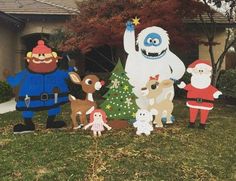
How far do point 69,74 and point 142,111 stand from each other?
1758 mm

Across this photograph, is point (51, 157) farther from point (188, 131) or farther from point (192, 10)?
point (192, 10)

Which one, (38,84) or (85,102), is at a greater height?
(38,84)

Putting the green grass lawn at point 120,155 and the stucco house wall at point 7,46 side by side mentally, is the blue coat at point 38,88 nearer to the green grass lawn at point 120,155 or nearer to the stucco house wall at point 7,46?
the green grass lawn at point 120,155

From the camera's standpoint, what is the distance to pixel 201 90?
30.5 feet

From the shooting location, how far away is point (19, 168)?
6.67 meters

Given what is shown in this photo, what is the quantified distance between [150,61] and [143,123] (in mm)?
1788

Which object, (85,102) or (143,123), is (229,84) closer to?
(143,123)

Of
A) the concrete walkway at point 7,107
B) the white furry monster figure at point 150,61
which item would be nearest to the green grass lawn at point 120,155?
the white furry monster figure at point 150,61

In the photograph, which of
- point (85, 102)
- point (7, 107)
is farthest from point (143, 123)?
point (7, 107)

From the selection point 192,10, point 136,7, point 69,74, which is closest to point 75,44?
point 136,7

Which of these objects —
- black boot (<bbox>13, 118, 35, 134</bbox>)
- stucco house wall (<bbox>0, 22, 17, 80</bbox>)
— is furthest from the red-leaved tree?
black boot (<bbox>13, 118, 35, 134</bbox>)

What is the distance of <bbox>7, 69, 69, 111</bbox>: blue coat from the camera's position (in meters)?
8.98

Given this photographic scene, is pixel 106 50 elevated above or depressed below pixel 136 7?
below

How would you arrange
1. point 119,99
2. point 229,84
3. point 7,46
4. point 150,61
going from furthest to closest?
point 7,46, point 229,84, point 150,61, point 119,99
